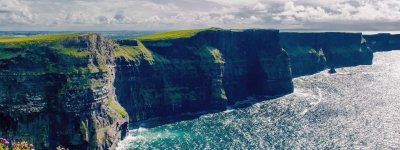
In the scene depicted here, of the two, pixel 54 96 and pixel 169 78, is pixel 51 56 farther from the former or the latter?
pixel 169 78

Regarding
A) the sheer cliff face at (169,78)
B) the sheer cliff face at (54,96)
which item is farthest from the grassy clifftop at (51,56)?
the sheer cliff face at (169,78)

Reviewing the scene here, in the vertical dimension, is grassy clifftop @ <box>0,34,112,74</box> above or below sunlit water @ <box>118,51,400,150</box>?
above

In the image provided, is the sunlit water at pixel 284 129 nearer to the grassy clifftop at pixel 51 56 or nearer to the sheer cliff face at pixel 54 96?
the sheer cliff face at pixel 54 96

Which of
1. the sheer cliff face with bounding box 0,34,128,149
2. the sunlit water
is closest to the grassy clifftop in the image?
the sheer cliff face with bounding box 0,34,128,149

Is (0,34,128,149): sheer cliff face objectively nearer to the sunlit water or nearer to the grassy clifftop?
the grassy clifftop

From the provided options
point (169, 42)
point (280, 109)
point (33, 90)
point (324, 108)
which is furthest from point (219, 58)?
point (33, 90)

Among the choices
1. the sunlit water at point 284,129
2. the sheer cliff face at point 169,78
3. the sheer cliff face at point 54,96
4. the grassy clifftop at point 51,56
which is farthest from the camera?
the sheer cliff face at point 169,78

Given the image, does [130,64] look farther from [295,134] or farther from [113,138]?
[295,134]

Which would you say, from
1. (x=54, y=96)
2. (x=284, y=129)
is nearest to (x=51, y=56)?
(x=54, y=96)
